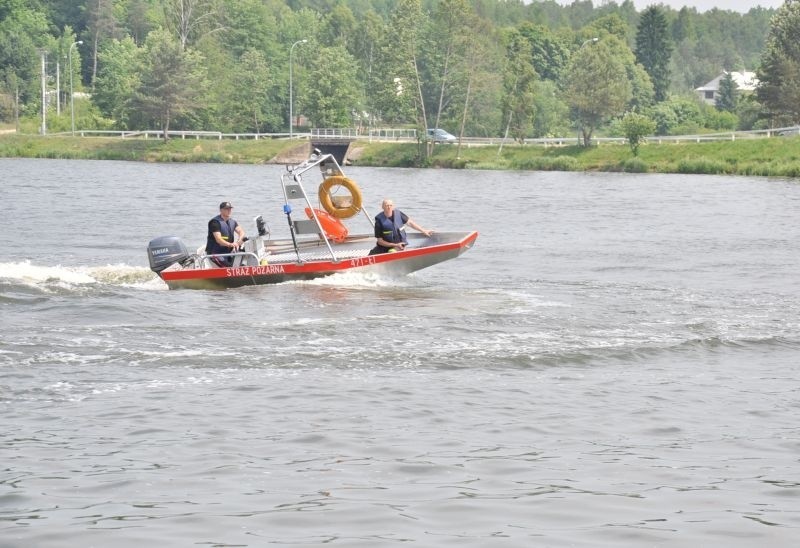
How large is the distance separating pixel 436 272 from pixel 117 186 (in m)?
34.6

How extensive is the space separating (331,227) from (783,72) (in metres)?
66.0

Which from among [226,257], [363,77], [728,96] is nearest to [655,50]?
[728,96]

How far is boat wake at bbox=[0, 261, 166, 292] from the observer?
22266mm

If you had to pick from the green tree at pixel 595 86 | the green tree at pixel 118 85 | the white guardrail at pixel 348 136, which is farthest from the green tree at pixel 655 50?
the green tree at pixel 118 85


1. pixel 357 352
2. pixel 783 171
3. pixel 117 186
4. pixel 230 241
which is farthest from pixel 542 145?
pixel 357 352

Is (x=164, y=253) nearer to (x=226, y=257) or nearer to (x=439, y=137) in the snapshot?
(x=226, y=257)

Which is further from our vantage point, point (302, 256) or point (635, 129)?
point (635, 129)

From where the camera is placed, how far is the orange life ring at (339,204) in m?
24.2

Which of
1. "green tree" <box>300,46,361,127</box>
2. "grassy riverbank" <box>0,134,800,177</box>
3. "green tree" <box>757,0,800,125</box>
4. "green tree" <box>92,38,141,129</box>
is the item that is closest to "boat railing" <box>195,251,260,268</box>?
"grassy riverbank" <box>0,134,800,177</box>

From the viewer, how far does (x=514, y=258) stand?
3030cm

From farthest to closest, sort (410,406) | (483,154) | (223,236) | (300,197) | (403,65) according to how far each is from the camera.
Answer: (403,65) < (483,154) < (300,197) < (223,236) < (410,406)

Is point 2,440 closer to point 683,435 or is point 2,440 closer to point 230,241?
point 683,435

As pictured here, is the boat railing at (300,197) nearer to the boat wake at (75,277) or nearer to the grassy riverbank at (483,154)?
the boat wake at (75,277)

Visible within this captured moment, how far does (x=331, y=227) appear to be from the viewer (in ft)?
82.1
